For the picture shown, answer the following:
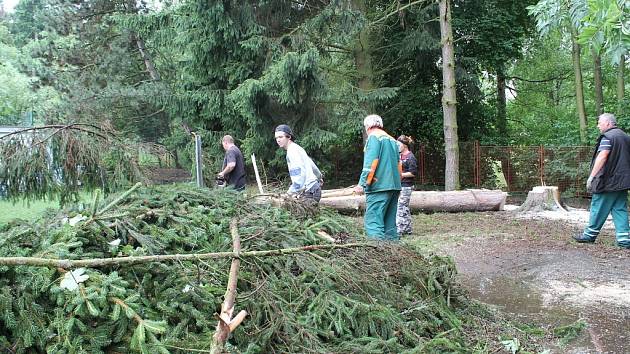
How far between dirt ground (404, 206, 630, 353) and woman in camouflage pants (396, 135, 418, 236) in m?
0.24

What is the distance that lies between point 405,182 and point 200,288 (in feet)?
19.9

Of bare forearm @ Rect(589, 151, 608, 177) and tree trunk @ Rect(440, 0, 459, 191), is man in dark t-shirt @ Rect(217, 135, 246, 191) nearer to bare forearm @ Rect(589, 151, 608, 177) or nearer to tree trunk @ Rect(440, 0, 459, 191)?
bare forearm @ Rect(589, 151, 608, 177)

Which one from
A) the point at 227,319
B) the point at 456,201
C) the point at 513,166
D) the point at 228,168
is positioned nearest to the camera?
the point at 227,319

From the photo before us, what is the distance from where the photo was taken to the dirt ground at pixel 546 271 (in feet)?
14.8

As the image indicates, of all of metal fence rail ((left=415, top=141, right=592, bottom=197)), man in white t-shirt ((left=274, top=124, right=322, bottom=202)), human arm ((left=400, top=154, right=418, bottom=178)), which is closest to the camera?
man in white t-shirt ((left=274, top=124, right=322, bottom=202))

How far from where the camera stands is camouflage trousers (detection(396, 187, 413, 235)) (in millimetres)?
8617

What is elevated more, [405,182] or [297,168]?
[297,168]

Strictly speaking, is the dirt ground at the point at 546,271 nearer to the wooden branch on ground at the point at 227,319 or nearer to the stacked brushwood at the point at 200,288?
the stacked brushwood at the point at 200,288

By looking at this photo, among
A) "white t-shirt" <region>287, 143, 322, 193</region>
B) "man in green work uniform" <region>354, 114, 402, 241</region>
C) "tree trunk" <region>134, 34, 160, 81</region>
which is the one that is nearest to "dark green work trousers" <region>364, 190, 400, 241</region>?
"man in green work uniform" <region>354, 114, 402, 241</region>

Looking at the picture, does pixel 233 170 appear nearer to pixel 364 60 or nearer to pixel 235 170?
pixel 235 170

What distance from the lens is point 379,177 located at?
19.8 feet

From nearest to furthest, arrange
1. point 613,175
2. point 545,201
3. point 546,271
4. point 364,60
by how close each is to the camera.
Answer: point 546,271
point 613,175
point 545,201
point 364,60

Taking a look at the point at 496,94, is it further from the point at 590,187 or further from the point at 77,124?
the point at 77,124

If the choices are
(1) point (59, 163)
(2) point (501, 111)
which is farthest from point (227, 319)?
(2) point (501, 111)
